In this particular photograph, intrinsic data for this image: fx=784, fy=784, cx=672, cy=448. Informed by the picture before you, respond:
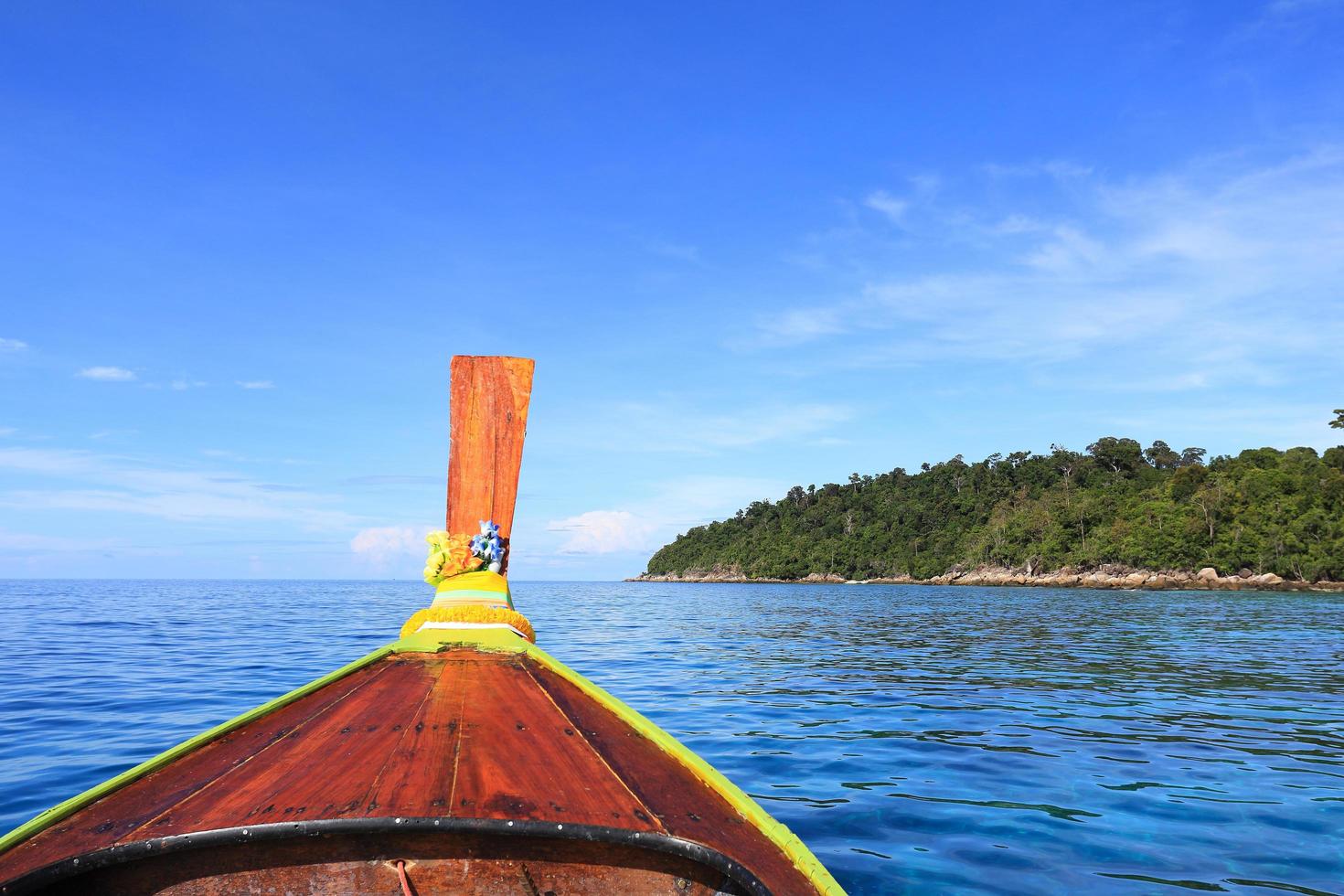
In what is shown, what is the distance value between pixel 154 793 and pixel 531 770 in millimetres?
1262

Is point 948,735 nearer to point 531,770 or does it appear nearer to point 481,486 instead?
point 481,486

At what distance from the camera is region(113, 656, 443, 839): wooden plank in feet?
7.98

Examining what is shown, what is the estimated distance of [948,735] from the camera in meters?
8.38

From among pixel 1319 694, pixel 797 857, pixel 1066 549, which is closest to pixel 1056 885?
pixel 797 857

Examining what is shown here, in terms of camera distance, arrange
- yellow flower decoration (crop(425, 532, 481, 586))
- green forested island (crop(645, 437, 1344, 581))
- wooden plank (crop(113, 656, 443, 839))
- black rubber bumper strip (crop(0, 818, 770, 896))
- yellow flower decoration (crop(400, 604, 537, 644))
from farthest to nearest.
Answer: green forested island (crop(645, 437, 1344, 581)), yellow flower decoration (crop(425, 532, 481, 586)), yellow flower decoration (crop(400, 604, 537, 644)), wooden plank (crop(113, 656, 443, 839)), black rubber bumper strip (crop(0, 818, 770, 896))

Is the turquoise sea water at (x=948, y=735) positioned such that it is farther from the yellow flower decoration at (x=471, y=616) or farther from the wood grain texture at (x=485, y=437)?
the wood grain texture at (x=485, y=437)

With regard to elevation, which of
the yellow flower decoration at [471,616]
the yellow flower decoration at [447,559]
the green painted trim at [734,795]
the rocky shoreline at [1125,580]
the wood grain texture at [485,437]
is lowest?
the rocky shoreline at [1125,580]

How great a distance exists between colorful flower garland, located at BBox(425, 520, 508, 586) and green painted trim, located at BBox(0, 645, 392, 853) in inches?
38.5

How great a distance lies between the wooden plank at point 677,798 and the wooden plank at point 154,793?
3.79ft

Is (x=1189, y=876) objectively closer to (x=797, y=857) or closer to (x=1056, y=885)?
(x=1056, y=885)

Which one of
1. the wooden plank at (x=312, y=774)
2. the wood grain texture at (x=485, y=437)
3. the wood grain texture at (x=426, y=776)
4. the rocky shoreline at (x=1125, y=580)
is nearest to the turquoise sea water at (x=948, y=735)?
the wood grain texture at (x=426, y=776)

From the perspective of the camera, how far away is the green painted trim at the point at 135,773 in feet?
7.68

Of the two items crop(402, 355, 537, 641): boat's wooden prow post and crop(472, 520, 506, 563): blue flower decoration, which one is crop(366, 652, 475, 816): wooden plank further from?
crop(472, 520, 506, 563): blue flower decoration

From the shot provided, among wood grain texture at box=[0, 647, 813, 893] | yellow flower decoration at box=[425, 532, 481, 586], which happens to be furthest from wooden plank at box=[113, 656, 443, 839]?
yellow flower decoration at box=[425, 532, 481, 586]
